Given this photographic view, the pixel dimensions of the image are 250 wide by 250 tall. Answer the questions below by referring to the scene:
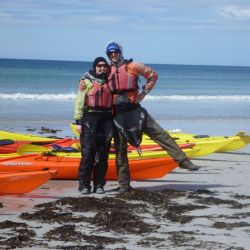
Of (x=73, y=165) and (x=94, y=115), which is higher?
(x=94, y=115)

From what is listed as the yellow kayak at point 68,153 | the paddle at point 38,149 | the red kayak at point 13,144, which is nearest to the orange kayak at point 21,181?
the yellow kayak at point 68,153

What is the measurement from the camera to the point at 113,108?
26.7 ft

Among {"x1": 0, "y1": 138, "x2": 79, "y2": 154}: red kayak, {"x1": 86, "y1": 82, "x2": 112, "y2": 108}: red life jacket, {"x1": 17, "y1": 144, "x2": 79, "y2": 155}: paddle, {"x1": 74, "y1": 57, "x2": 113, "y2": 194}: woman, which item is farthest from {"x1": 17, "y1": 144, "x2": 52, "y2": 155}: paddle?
{"x1": 86, "y1": 82, "x2": 112, "y2": 108}: red life jacket

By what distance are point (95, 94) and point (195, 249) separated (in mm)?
2711

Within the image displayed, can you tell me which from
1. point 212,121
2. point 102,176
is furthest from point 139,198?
point 212,121

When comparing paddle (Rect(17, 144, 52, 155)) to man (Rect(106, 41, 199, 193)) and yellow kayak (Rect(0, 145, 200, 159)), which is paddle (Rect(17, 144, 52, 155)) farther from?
man (Rect(106, 41, 199, 193))

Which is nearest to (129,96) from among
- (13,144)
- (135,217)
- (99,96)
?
(99,96)

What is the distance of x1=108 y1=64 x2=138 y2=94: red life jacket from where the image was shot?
797cm

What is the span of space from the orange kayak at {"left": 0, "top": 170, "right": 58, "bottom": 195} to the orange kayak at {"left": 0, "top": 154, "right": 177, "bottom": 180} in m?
1.15

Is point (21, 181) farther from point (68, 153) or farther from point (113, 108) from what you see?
point (68, 153)

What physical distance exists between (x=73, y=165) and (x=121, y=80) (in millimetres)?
1602

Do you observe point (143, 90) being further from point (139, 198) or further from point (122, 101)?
point (139, 198)

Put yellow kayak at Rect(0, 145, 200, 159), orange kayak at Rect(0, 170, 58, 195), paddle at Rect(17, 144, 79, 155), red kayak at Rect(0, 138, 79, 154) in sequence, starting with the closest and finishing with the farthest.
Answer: orange kayak at Rect(0, 170, 58, 195) → yellow kayak at Rect(0, 145, 200, 159) → paddle at Rect(17, 144, 79, 155) → red kayak at Rect(0, 138, 79, 154)

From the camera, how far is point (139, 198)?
7.99 meters
